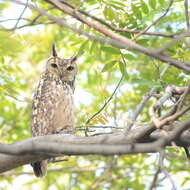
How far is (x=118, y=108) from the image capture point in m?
5.80

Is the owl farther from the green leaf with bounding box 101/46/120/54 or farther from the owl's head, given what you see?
the green leaf with bounding box 101/46/120/54

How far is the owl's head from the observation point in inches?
212

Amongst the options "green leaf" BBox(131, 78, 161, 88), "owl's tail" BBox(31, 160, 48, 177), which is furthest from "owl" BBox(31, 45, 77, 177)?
"green leaf" BBox(131, 78, 161, 88)

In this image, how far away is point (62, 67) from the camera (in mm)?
5406

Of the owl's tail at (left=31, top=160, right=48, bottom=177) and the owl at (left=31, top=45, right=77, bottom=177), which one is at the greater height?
the owl at (left=31, top=45, right=77, bottom=177)

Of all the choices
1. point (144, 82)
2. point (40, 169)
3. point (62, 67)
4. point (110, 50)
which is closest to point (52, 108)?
point (62, 67)

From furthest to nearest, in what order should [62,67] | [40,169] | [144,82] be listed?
[62,67]
[40,169]
[144,82]

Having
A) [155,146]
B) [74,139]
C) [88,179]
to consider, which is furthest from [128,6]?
[88,179]

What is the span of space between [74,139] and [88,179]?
15.3ft

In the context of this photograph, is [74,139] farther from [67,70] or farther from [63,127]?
[67,70]

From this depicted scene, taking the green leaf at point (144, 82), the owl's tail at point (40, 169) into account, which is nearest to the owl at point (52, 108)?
the owl's tail at point (40, 169)

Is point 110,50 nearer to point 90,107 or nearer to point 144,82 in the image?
point 144,82

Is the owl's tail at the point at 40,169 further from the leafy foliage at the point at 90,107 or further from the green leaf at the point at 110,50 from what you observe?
the green leaf at the point at 110,50

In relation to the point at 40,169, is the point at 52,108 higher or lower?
higher
